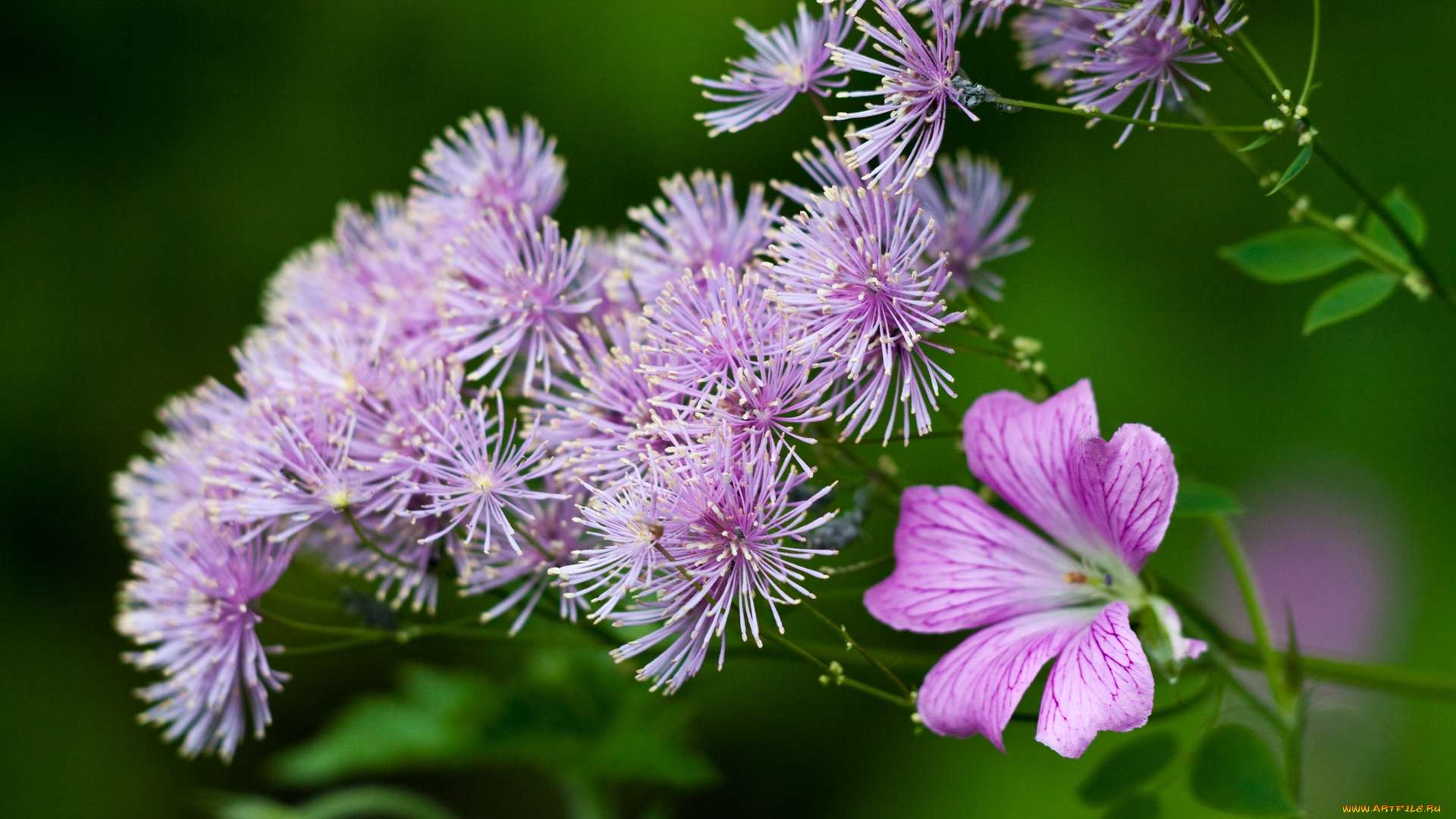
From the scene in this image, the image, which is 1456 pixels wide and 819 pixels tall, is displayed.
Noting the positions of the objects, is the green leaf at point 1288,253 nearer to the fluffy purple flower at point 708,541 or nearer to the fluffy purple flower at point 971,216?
the fluffy purple flower at point 971,216

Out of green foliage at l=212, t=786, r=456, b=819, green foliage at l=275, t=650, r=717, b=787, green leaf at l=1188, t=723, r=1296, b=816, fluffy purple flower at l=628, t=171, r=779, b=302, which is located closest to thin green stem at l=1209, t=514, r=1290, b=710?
green leaf at l=1188, t=723, r=1296, b=816

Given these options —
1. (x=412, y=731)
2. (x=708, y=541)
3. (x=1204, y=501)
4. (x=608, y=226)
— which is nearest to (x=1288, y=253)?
(x=1204, y=501)

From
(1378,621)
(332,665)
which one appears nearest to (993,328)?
(1378,621)

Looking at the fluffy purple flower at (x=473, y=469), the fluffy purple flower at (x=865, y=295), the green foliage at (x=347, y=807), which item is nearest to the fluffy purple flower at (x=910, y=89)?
the fluffy purple flower at (x=865, y=295)

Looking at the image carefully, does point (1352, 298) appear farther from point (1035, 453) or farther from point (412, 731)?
point (412, 731)

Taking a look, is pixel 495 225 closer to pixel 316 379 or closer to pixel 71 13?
pixel 316 379

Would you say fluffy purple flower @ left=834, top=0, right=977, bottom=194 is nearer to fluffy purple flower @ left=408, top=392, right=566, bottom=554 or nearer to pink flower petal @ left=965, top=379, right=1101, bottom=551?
pink flower petal @ left=965, top=379, right=1101, bottom=551

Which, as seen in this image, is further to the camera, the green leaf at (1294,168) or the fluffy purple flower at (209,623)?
the fluffy purple flower at (209,623)
